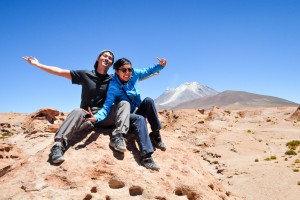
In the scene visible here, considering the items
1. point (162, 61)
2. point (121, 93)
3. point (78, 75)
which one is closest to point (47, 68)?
point (78, 75)

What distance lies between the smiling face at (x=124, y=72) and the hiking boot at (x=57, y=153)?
1.73 m

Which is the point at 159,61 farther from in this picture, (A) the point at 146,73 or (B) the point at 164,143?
(B) the point at 164,143

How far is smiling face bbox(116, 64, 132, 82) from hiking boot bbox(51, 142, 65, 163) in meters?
1.73

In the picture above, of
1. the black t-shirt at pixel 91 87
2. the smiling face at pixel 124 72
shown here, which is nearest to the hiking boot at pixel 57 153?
the black t-shirt at pixel 91 87

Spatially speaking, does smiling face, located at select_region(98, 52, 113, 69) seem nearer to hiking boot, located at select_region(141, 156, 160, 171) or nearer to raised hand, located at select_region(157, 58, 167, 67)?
raised hand, located at select_region(157, 58, 167, 67)

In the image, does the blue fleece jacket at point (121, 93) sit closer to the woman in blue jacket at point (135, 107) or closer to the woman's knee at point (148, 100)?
the woman in blue jacket at point (135, 107)

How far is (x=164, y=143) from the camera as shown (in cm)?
672

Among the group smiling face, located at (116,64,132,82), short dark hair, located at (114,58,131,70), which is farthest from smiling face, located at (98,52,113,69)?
smiling face, located at (116,64,132,82)

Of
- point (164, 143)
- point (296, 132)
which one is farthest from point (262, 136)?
point (164, 143)

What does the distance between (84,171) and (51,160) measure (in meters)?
0.63

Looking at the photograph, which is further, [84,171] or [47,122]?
[47,122]

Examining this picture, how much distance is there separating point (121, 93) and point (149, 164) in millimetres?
1490

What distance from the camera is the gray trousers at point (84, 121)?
5352 millimetres

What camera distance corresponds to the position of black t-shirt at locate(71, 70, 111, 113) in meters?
6.14
